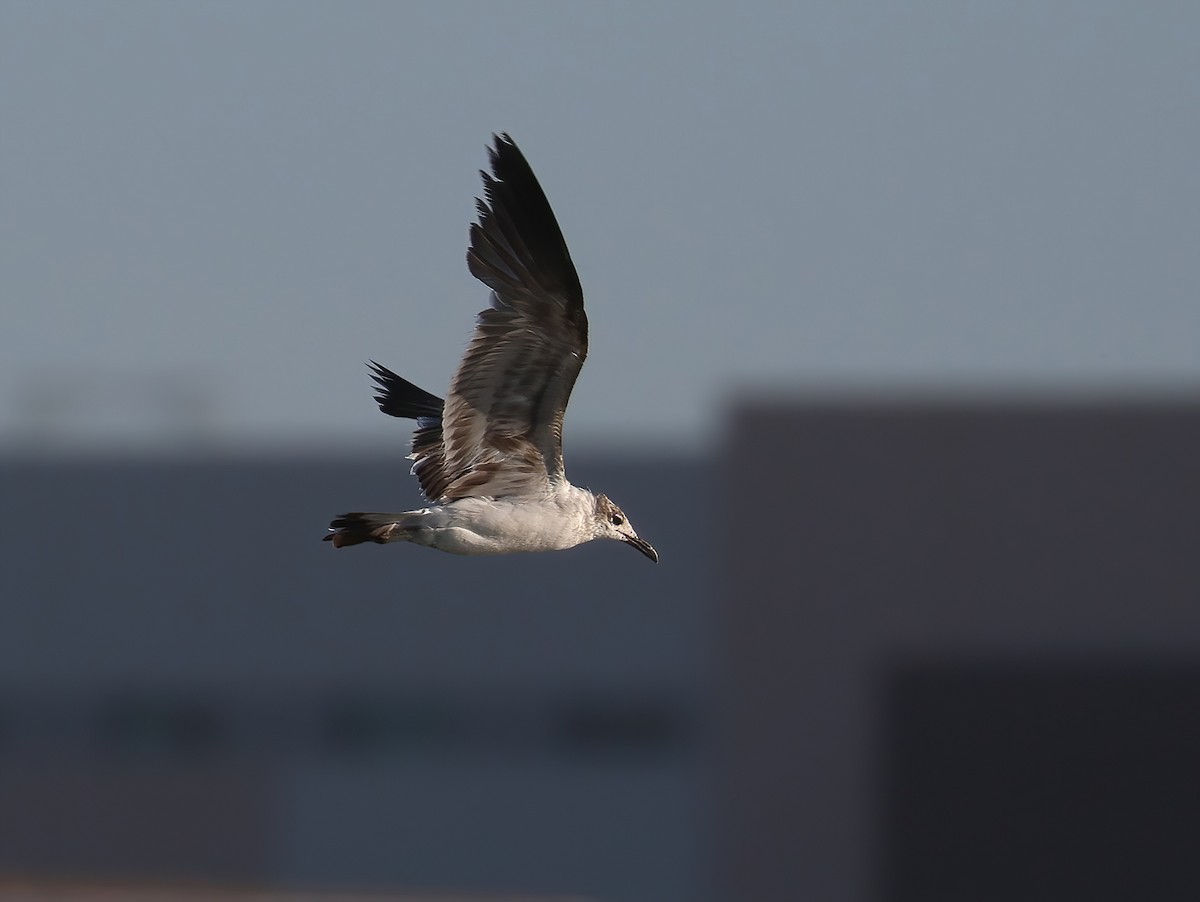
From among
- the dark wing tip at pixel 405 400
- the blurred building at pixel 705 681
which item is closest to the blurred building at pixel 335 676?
the blurred building at pixel 705 681

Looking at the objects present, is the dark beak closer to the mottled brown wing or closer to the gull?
the gull

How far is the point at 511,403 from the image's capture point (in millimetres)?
10742

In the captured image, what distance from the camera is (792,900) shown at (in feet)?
94.3

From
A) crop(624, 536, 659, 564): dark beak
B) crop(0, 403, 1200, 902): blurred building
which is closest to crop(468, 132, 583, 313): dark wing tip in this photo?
crop(624, 536, 659, 564): dark beak

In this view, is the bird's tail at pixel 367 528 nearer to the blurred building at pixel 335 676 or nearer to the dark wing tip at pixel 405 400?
the dark wing tip at pixel 405 400

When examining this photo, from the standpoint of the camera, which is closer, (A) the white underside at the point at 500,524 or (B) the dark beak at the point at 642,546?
(A) the white underside at the point at 500,524

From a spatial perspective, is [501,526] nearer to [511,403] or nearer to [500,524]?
[500,524]

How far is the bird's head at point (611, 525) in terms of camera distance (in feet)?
37.6

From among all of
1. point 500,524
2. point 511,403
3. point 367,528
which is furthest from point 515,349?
point 367,528

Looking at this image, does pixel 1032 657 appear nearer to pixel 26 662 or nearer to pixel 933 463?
pixel 933 463

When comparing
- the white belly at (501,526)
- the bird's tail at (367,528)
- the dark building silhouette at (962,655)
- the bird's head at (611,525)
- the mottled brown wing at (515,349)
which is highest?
the dark building silhouette at (962,655)

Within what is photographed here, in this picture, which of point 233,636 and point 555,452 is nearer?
point 555,452

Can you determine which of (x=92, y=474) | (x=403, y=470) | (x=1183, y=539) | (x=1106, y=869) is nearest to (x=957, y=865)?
(x=1106, y=869)

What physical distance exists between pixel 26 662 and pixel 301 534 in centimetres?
766
